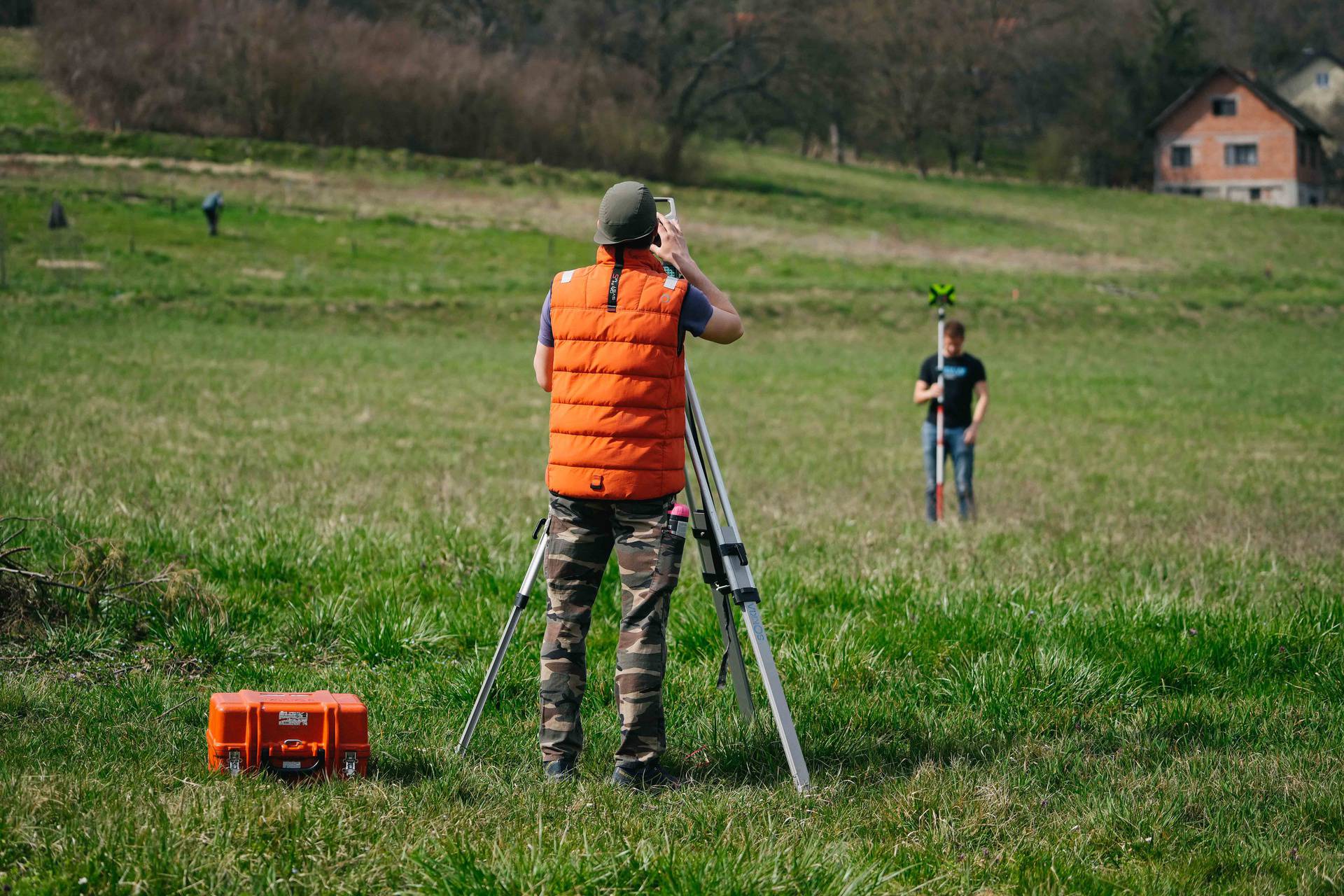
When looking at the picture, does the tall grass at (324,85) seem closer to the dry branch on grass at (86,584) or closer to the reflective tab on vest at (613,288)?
the dry branch on grass at (86,584)

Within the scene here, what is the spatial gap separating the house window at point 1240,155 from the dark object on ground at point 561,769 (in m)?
95.0

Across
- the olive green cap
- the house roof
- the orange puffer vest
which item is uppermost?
the house roof

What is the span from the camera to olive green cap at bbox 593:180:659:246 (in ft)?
16.4

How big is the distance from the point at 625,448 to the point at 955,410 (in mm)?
8872

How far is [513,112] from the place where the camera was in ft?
208

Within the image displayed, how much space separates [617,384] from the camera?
4926 mm

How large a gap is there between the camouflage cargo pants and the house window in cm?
9475

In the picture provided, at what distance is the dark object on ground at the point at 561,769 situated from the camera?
498cm

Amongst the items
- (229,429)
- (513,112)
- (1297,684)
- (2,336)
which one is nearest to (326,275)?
(2,336)

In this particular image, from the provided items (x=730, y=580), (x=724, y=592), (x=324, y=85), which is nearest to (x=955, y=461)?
(x=724, y=592)

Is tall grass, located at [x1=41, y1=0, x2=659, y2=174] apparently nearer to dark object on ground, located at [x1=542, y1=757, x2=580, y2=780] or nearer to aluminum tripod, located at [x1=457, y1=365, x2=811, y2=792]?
aluminum tripod, located at [x1=457, y1=365, x2=811, y2=792]

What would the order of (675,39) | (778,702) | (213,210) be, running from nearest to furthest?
(778,702) → (213,210) → (675,39)

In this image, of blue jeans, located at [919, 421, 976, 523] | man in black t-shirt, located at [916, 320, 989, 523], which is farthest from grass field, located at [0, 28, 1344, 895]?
man in black t-shirt, located at [916, 320, 989, 523]

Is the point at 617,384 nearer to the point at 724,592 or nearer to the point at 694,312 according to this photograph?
the point at 694,312
